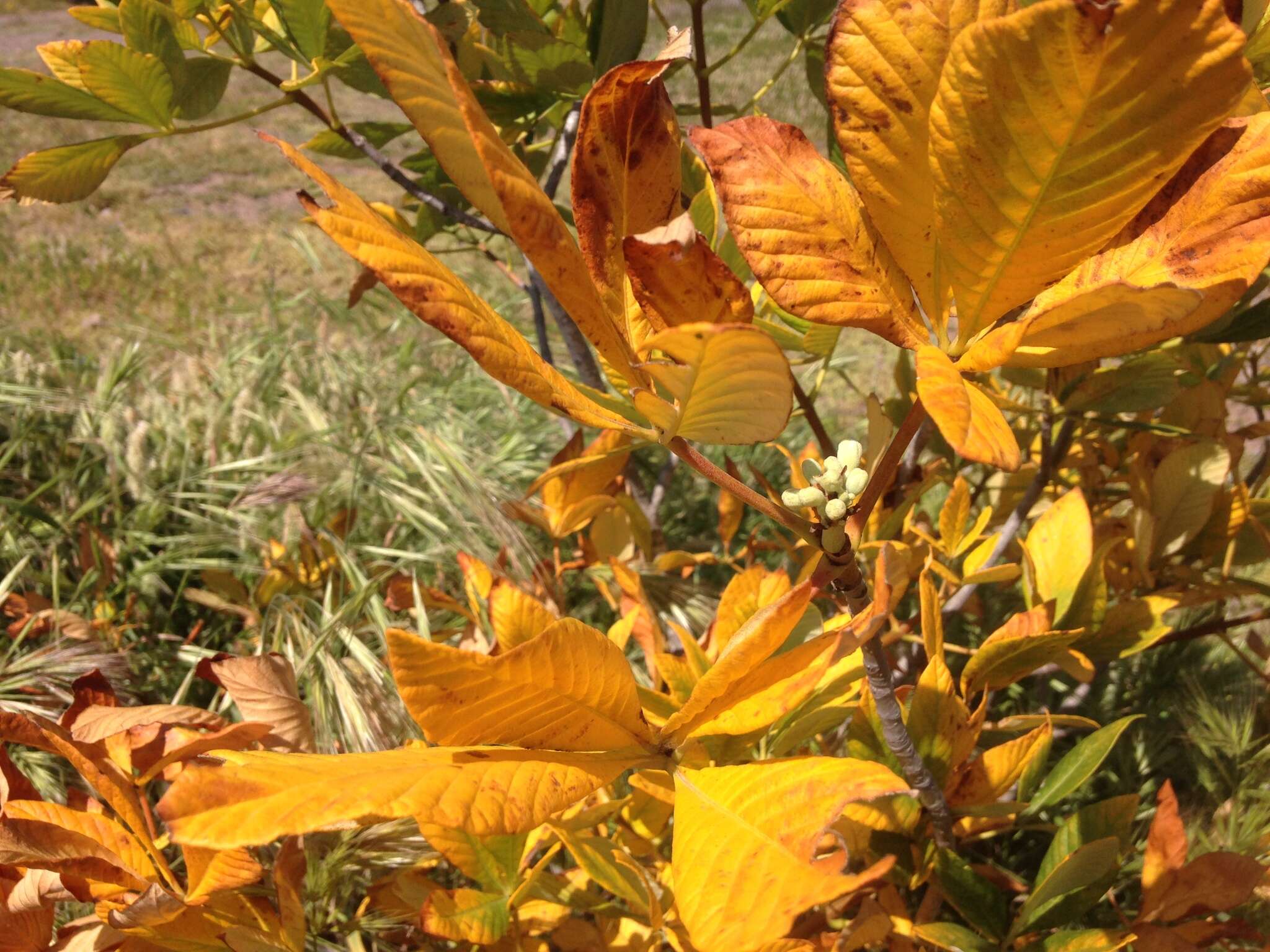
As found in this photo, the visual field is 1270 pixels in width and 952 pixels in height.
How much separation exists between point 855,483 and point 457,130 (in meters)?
0.18

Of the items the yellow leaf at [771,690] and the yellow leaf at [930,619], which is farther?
the yellow leaf at [930,619]

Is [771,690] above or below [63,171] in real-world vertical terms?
below

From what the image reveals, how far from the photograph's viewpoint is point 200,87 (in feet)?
2.13

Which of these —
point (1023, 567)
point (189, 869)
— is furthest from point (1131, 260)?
point (189, 869)

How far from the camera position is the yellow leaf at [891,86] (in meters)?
0.29

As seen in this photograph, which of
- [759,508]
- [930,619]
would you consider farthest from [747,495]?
[930,619]

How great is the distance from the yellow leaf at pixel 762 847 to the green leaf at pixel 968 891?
243mm

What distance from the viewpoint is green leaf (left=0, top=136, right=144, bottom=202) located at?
0.57 metres

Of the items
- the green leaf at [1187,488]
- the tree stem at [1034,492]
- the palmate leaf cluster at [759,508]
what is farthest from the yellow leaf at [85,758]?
the green leaf at [1187,488]

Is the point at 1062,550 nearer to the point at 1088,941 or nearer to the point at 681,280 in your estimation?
the point at 1088,941

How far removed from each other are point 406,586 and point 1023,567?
0.63 metres

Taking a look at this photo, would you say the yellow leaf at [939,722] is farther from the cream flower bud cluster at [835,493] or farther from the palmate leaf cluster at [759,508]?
the cream flower bud cluster at [835,493]

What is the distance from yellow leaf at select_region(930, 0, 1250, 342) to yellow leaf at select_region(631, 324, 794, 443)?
92 millimetres

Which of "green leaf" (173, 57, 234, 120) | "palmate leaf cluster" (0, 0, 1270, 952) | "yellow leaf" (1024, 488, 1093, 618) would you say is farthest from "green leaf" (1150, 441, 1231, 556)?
"green leaf" (173, 57, 234, 120)
